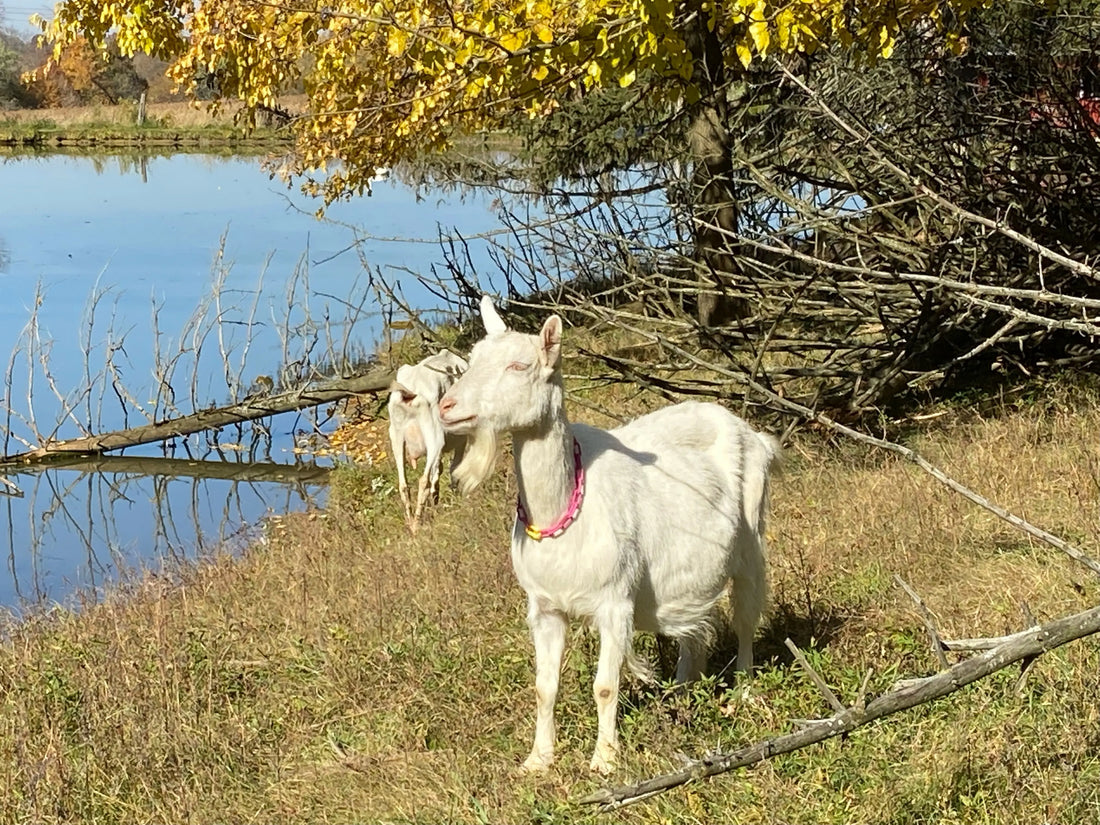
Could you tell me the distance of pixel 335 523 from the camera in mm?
10734

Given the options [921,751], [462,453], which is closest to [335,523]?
[462,453]

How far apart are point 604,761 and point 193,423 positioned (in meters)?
9.68

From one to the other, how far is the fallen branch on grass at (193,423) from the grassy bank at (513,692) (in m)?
5.22

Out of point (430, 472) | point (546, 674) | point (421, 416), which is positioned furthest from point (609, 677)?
point (421, 416)

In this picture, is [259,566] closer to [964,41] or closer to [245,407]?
[245,407]

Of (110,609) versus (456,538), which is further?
(456,538)

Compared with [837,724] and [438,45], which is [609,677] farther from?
[438,45]

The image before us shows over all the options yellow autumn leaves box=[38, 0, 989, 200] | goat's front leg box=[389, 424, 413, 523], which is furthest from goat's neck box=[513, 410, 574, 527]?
goat's front leg box=[389, 424, 413, 523]

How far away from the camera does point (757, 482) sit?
5.52 m

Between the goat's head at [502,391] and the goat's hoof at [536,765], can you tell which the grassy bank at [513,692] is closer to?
the goat's hoof at [536,765]

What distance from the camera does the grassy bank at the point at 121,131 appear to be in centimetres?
4694

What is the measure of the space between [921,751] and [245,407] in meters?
10.2

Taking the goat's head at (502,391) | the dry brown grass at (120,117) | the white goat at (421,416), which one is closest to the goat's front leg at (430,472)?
the white goat at (421,416)

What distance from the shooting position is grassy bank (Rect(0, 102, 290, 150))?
4694cm
